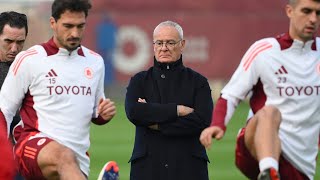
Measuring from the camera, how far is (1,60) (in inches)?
417

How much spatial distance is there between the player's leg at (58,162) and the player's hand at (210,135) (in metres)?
0.99

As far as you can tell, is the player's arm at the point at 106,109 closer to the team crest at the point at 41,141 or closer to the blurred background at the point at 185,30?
the team crest at the point at 41,141

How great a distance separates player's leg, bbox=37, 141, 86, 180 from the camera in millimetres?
9188

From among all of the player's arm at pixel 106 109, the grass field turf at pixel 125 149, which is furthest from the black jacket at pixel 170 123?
the grass field turf at pixel 125 149

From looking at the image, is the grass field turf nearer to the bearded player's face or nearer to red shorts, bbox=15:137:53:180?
red shorts, bbox=15:137:53:180

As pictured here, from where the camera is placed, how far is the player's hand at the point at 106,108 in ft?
31.8

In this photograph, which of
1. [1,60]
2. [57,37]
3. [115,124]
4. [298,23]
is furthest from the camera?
[115,124]

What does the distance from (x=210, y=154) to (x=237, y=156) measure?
9468 millimetres

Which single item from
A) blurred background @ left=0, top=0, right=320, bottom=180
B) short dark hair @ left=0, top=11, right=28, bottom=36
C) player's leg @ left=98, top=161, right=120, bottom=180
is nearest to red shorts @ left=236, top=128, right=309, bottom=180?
player's leg @ left=98, top=161, right=120, bottom=180

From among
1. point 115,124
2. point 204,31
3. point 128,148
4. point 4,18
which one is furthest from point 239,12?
point 4,18

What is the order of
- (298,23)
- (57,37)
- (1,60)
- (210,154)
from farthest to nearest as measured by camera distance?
(210,154) → (1,60) → (57,37) → (298,23)

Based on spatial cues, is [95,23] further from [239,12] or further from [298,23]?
[298,23]

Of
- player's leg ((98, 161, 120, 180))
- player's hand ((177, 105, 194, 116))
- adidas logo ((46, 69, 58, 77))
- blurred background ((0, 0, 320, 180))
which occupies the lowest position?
blurred background ((0, 0, 320, 180))

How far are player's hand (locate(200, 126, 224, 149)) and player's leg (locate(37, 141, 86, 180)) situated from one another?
0.99 meters
